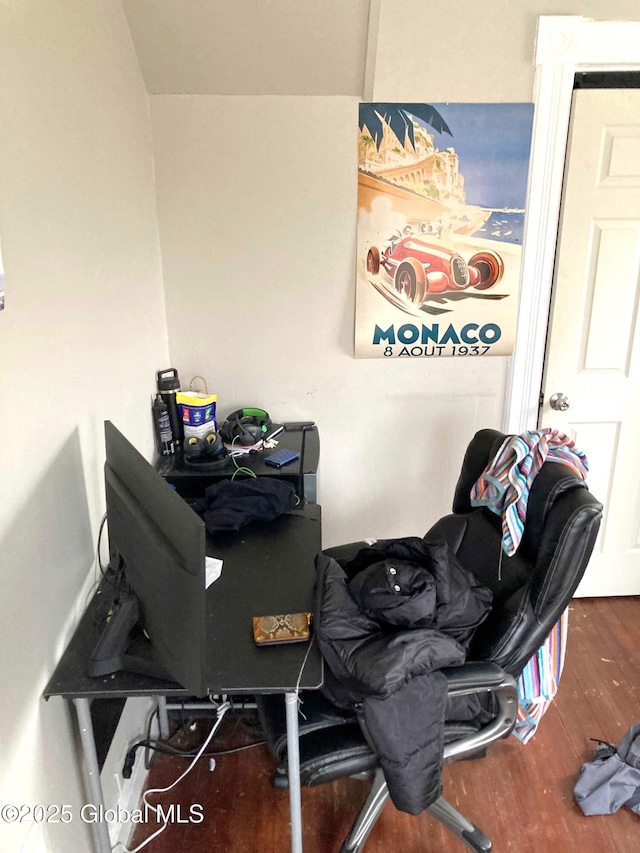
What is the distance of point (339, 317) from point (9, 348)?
1.41 meters

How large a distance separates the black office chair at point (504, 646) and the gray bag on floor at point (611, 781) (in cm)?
39

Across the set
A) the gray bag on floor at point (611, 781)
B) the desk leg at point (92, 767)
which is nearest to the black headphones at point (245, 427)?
the desk leg at point (92, 767)

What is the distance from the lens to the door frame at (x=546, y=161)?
6.63 feet

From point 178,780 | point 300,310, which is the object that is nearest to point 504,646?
point 178,780

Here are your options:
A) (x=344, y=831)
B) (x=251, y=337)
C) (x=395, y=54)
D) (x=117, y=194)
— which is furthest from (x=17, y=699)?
(x=395, y=54)

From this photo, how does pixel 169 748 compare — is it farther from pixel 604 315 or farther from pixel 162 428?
pixel 604 315

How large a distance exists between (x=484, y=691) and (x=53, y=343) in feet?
4.02

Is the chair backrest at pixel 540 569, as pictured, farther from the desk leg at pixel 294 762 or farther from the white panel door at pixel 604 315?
the white panel door at pixel 604 315

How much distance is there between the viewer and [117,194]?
5.69 feet

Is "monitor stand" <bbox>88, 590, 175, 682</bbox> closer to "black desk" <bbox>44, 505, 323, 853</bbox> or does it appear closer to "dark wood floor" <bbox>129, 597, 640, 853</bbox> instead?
"black desk" <bbox>44, 505, 323, 853</bbox>

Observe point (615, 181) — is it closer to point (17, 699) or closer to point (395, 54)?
point (395, 54)

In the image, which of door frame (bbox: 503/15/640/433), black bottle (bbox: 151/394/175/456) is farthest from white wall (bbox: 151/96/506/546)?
black bottle (bbox: 151/394/175/456)

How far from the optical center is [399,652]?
4.07 ft

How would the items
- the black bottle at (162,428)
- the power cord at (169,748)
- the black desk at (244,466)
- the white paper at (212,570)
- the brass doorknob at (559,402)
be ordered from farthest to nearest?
the brass doorknob at (559,402)
the black bottle at (162,428)
the black desk at (244,466)
the power cord at (169,748)
the white paper at (212,570)
